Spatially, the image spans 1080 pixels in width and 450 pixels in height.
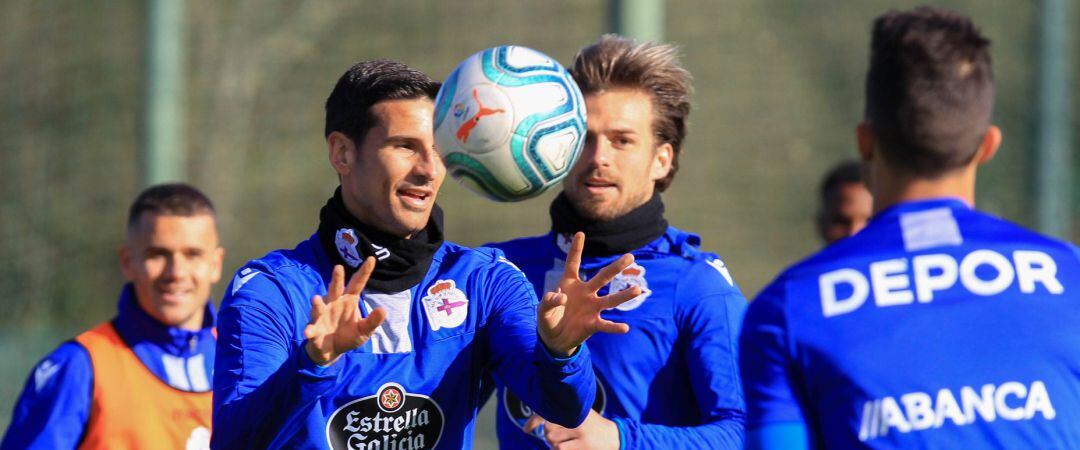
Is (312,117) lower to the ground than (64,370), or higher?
higher

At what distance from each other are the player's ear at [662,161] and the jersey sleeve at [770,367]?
1.66 meters

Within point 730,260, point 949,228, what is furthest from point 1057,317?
point 730,260

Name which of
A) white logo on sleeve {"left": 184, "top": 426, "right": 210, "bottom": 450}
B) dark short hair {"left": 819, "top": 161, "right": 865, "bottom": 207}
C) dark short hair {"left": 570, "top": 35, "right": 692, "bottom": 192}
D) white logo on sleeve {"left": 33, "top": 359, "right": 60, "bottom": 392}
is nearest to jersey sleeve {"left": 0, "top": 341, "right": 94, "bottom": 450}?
white logo on sleeve {"left": 33, "top": 359, "right": 60, "bottom": 392}

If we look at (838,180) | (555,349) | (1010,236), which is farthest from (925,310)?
(838,180)

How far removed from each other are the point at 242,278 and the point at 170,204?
2.25m

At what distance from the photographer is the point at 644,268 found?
13.4ft

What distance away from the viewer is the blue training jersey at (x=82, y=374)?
193 inches

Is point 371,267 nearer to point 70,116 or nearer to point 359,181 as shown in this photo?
point 359,181

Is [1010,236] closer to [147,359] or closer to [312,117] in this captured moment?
[147,359]

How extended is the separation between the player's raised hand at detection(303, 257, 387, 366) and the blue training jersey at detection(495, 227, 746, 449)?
3.05 ft

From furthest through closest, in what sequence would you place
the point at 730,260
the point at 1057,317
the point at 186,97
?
1. the point at 186,97
2. the point at 730,260
3. the point at 1057,317

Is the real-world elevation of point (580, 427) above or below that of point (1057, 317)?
below

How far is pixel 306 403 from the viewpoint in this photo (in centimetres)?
305

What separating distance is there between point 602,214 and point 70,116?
23.0ft
